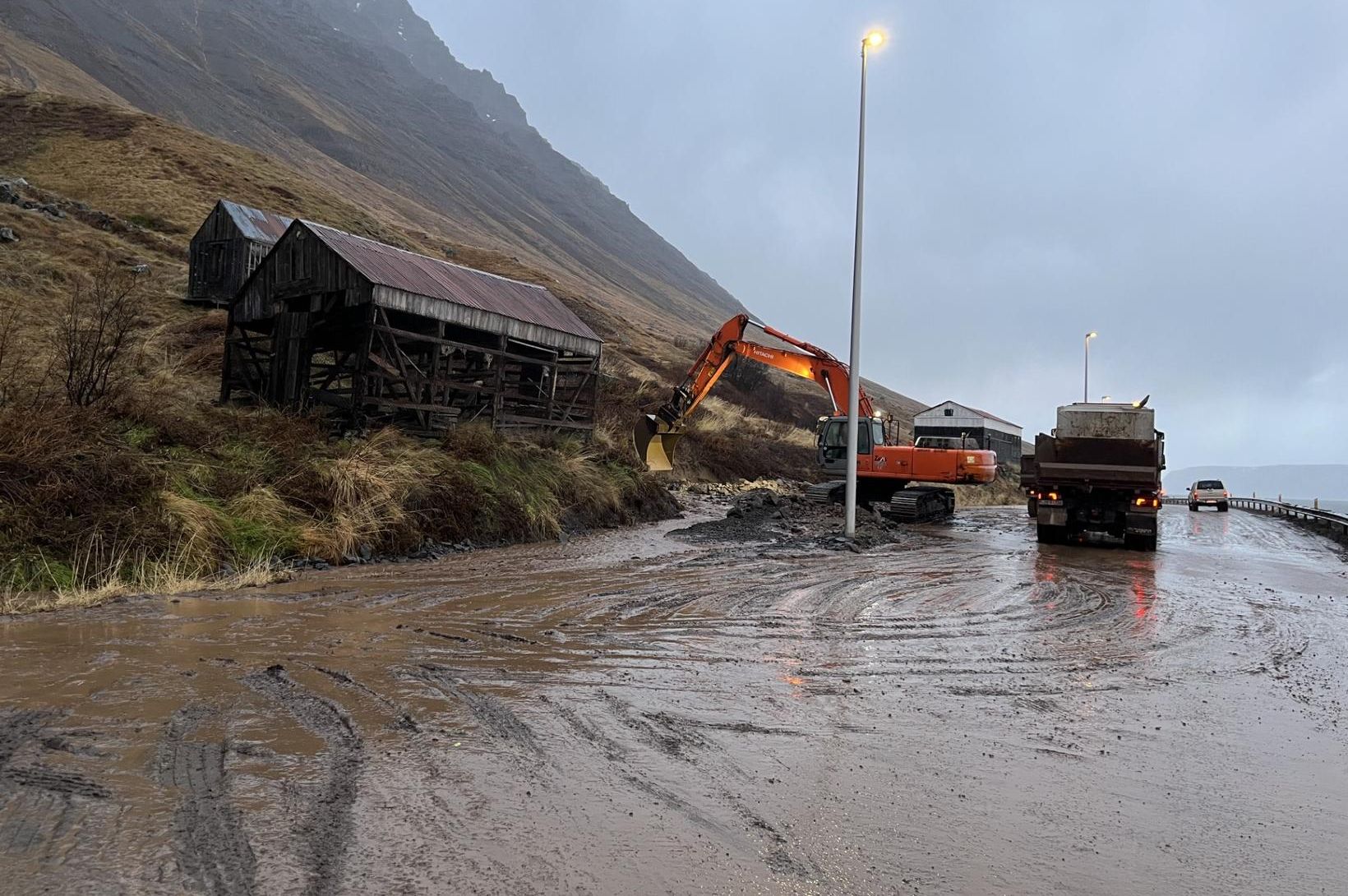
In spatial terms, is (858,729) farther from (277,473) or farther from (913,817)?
(277,473)

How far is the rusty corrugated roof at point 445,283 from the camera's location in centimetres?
1744

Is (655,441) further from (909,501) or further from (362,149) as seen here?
(362,149)

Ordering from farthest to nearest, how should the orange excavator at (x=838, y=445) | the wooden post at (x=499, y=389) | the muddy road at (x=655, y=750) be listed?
the orange excavator at (x=838, y=445) < the wooden post at (x=499, y=389) < the muddy road at (x=655, y=750)

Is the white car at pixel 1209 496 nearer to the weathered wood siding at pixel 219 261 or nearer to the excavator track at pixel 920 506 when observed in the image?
the excavator track at pixel 920 506

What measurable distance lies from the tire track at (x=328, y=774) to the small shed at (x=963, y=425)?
58.3 metres

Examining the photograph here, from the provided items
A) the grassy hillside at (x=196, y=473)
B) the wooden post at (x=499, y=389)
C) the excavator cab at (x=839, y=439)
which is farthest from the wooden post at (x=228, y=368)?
the excavator cab at (x=839, y=439)

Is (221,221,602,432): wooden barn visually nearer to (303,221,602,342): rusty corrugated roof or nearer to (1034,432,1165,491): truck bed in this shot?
(303,221,602,342): rusty corrugated roof

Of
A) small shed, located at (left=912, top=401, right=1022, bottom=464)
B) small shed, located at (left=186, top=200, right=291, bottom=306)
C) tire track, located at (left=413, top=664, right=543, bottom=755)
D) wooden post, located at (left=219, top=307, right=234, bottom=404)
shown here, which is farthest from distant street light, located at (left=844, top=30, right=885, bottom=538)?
small shed, located at (left=912, top=401, right=1022, bottom=464)

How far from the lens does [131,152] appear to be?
4353 centimetres

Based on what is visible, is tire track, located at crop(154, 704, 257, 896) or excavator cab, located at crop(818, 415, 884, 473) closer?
tire track, located at crop(154, 704, 257, 896)

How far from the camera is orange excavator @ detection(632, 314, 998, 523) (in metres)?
20.7

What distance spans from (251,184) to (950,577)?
166ft

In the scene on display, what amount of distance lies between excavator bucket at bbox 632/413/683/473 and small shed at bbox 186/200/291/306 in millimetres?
18700

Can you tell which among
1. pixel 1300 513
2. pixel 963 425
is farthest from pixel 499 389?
pixel 963 425
